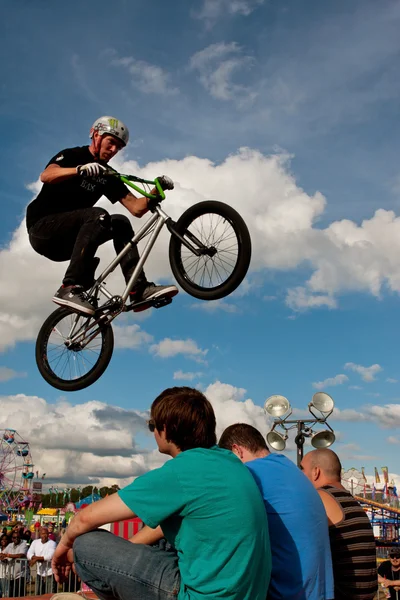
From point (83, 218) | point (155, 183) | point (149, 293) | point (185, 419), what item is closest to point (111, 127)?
point (155, 183)

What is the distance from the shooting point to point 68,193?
6.34 metres

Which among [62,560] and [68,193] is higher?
[68,193]

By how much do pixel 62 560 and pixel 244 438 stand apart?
3.97 feet

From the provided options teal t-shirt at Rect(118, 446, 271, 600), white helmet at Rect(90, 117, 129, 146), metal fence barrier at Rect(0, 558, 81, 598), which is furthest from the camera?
metal fence barrier at Rect(0, 558, 81, 598)

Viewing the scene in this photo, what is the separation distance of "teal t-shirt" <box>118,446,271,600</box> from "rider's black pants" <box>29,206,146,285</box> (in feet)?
12.1

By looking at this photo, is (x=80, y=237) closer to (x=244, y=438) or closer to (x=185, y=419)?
(x=244, y=438)

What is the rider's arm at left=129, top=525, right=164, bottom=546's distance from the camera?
2812 mm

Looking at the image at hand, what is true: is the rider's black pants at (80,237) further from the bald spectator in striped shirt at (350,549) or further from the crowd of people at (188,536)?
the crowd of people at (188,536)

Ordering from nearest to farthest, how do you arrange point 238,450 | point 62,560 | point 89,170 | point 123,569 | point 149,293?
point 123,569 → point 62,560 → point 238,450 → point 89,170 → point 149,293

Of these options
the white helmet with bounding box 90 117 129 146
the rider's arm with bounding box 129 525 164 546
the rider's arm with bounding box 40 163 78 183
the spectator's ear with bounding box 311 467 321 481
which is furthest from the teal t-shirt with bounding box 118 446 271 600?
the white helmet with bounding box 90 117 129 146

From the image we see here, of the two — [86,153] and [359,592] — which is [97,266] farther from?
[359,592]

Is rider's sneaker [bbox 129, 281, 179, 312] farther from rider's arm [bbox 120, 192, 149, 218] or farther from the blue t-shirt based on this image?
the blue t-shirt

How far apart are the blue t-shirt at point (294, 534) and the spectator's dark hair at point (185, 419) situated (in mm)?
491

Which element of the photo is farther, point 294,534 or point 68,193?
point 68,193
